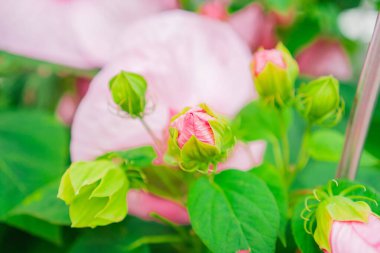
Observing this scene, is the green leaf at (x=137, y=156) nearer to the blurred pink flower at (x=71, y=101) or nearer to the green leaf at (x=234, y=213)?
the green leaf at (x=234, y=213)

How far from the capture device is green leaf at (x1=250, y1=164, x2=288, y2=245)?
0.24 metres

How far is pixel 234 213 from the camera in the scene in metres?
0.23

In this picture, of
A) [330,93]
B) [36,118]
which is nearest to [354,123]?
[330,93]

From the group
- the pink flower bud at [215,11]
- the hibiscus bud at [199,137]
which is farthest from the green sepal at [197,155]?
the pink flower bud at [215,11]

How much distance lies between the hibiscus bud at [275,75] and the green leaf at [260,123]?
3 cm

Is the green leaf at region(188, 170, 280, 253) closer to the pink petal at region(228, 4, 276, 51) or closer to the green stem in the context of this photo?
the green stem

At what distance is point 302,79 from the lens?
1.40 feet

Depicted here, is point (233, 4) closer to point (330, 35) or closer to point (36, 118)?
point (330, 35)

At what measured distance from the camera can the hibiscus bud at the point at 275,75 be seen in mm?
265

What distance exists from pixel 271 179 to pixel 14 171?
16 centimetres

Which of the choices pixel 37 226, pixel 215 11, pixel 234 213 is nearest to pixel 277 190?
pixel 234 213

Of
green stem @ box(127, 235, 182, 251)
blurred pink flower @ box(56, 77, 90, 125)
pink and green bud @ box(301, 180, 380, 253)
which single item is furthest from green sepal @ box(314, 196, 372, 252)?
blurred pink flower @ box(56, 77, 90, 125)

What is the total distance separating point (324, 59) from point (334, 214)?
34 cm

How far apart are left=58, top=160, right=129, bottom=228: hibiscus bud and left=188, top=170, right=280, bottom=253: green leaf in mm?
32
